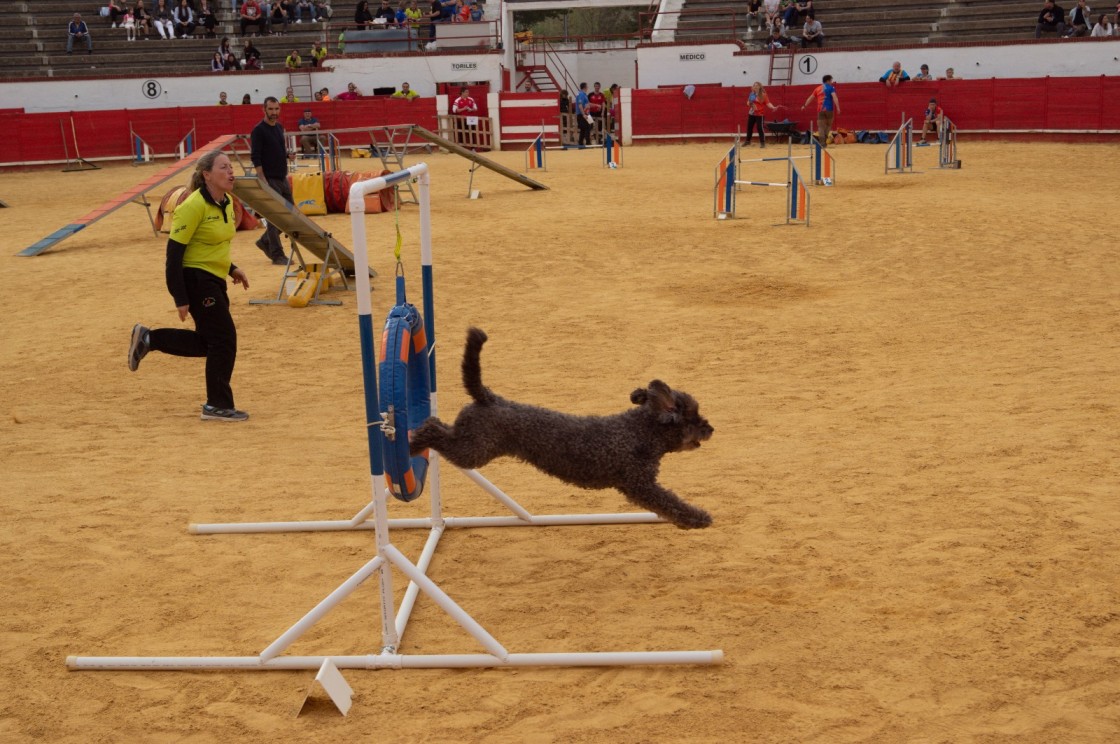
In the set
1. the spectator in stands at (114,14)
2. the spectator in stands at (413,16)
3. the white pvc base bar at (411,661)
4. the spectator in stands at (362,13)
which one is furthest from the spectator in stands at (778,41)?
the white pvc base bar at (411,661)

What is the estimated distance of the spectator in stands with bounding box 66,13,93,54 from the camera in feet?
120

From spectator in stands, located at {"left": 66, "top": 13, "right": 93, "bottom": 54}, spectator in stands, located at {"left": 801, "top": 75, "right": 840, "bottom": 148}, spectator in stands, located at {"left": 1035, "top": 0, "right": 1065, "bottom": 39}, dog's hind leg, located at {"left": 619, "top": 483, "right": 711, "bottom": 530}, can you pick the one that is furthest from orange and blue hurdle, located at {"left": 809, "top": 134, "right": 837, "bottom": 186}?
spectator in stands, located at {"left": 66, "top": 13, "right": 93, "bottom": 54}

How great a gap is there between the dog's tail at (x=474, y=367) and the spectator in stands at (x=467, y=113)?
29648mm

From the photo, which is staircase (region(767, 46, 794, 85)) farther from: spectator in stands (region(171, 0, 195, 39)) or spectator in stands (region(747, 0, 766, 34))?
spectator in stands (region(171, 0, 195, 39))

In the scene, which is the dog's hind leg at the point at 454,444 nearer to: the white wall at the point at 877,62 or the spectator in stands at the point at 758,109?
the spectator in stands at the point at 758,109

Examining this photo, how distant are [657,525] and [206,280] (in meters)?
4.04

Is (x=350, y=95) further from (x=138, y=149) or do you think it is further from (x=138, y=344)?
(x=138, y=344)

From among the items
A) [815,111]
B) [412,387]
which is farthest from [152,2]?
[412,387]

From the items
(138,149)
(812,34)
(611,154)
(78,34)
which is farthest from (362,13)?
(611,154)

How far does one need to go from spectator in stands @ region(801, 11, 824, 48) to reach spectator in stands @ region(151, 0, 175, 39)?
68.1 feet

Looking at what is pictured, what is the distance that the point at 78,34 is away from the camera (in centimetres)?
3681

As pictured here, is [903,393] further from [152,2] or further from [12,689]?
[152,2]

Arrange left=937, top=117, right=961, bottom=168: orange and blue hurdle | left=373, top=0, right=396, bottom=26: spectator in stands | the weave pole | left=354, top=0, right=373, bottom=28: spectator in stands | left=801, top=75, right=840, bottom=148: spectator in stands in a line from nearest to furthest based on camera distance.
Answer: left=937, top=117, right=961, bottom=168: orange and blue hurdle, the weave pole, left=801, top=75, right=840, bottom=148: spectator in stands, left=354, top=0, right=373, bottom=28: spectator in stands, left=373, top=0, right=396, bottom=26: spectator in stands

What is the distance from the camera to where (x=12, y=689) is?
5.03 metres
